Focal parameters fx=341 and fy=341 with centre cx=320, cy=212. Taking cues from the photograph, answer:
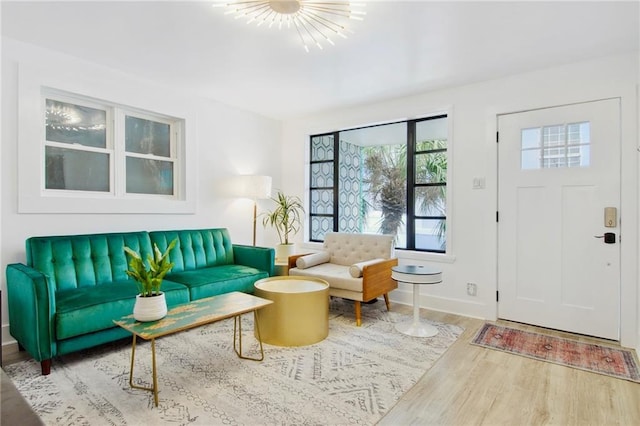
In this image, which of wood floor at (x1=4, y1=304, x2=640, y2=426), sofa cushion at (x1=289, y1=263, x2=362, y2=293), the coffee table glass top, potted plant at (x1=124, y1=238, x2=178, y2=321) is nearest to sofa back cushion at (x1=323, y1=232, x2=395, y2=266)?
sofa cushion at (x1=289, y1=263, x2=362, y2=293)

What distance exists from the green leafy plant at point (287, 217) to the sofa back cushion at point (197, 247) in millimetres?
886

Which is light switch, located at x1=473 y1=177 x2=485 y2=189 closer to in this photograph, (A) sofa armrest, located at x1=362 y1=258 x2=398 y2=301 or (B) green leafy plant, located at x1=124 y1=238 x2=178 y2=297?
(A) sofa armrest, located at x1=362 y1=258 x2=398 y2=301

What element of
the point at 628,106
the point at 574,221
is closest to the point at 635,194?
the point at 574,221

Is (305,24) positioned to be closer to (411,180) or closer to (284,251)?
(411,180)

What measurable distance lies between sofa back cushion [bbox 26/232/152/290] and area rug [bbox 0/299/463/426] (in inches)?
23.0

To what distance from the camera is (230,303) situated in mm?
2461

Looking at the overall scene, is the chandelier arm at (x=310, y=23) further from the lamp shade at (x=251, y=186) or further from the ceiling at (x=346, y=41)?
the lamp shade at (x=251, y=186)

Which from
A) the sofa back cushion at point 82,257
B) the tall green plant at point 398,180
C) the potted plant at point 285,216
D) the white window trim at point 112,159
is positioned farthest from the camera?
the potted plant at point 285,216

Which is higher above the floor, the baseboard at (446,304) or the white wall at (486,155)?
the white wall at (486,155)

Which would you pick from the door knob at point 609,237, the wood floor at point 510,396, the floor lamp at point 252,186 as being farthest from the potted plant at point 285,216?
the door knob at point 609,237

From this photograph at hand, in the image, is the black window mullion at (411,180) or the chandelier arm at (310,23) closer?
the chandelier arm at (310,23)

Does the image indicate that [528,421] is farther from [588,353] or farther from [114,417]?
[114,417]

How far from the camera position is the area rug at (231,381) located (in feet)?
6.09

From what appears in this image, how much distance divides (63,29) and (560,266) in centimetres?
461
